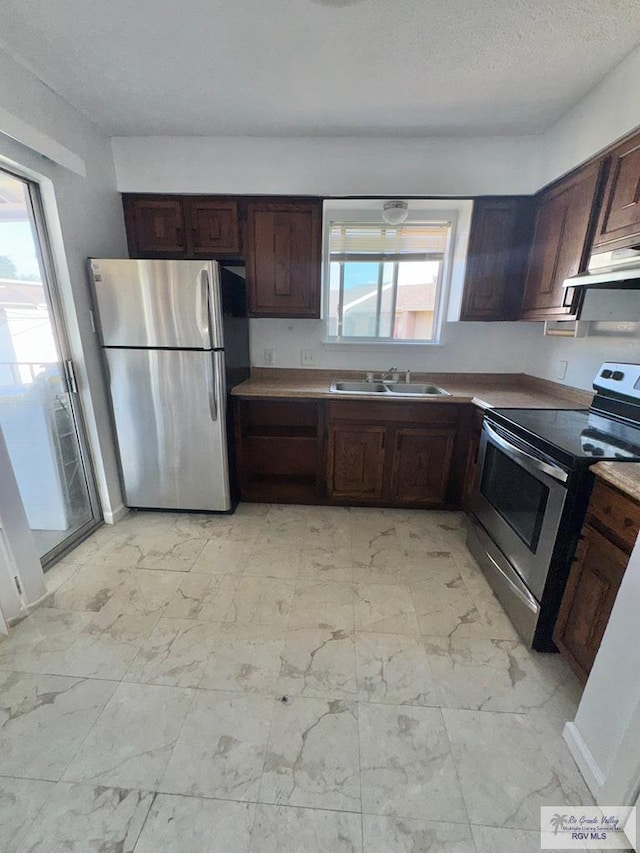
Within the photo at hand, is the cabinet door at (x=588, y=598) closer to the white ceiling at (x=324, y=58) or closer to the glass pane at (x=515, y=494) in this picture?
the glass pane at (x=515, y=494)

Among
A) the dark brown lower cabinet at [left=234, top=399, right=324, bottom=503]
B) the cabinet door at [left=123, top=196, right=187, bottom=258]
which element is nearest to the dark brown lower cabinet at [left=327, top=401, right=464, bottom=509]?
the dark brown lower cabinet at [left=234, top=399, right=324, bottom=503]

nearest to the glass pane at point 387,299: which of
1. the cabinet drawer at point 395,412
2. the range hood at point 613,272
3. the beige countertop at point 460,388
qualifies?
the beige countertop at point 460,388

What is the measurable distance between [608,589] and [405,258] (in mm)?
2474

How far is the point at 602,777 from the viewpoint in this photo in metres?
1.01

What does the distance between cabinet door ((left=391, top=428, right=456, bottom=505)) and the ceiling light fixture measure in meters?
1.51

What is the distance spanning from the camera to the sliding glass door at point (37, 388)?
5.78ft

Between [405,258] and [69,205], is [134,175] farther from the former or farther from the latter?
[405,258]

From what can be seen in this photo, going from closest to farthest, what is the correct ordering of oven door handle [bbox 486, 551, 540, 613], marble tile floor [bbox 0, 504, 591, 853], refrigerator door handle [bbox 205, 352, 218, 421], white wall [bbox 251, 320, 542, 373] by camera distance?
marble tile floor [bbox 0, 504, 591, 853] < oven door handle [bbox 486, 551, 540, 613] < refrigerator door handle [bbox 205, 352, 218, 421] < white wall [bbox 251, 320, 542, 373]

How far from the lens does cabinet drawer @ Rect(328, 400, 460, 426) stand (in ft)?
7.72

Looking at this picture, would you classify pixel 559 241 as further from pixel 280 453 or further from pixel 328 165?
pixel 280 453

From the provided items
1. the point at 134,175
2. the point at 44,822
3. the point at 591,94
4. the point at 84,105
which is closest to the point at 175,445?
the point at 44,822

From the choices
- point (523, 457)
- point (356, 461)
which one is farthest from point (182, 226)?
point (523, 457)

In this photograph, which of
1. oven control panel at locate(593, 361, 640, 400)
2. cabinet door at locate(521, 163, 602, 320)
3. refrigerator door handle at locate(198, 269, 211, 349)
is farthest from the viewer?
refrigerator door handle at locate(198, 269, 211, 349)

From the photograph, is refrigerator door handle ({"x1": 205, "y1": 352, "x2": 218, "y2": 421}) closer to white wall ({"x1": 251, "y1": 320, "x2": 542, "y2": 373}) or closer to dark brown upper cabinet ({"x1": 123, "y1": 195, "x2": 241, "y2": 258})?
white wall ({"x1": 251, "y1": 320, "x2": 542, "y2": 373})
